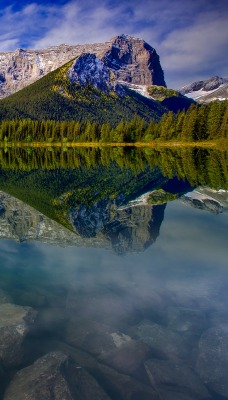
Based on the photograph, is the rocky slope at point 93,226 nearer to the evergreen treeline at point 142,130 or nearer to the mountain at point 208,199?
the mountain at point 208,199

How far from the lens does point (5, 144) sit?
569 feet

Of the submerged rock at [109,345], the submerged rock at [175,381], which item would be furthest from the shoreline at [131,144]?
the submerged rock at [175,381]

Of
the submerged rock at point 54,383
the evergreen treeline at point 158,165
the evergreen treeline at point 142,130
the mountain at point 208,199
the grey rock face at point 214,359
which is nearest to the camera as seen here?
the submerged rock at point 54,383

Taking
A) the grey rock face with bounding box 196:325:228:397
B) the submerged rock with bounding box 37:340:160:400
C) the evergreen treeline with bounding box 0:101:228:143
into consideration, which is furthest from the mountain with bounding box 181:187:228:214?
the evergreen treeline with bounding box 0:101:228:143

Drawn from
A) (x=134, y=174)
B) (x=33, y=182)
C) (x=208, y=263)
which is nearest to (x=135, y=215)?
(x=208, y=263)

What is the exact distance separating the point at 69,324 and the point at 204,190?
73.2 ft

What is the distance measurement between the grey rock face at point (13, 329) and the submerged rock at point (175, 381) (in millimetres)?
3057

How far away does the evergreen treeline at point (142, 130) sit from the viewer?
122 meters

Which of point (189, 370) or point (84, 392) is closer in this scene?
point (84, 392)

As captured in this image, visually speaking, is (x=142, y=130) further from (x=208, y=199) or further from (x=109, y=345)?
(x=109, y=345)

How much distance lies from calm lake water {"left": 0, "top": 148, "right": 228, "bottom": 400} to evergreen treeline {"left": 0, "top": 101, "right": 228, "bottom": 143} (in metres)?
107

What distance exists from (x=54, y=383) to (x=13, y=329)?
2362 mm

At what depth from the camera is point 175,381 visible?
7.46m

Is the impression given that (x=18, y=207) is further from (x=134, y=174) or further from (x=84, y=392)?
(x=134, y=174)
